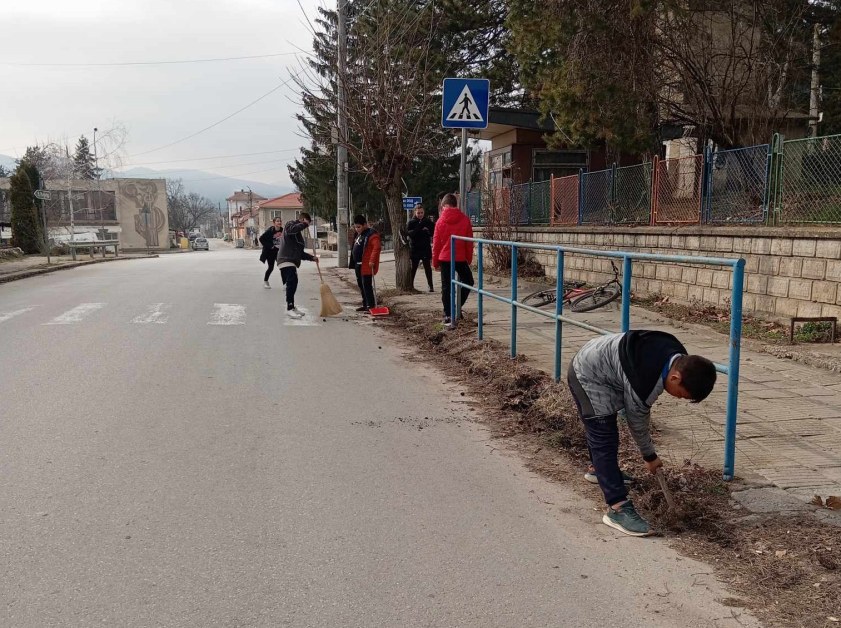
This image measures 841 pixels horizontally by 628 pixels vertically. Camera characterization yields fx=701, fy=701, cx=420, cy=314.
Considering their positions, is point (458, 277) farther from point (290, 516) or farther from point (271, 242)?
point (271, 242)

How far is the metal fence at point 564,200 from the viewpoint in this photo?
1496cm

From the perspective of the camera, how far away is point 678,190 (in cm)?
1119

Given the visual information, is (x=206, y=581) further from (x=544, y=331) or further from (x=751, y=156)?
(x=751, y=156)

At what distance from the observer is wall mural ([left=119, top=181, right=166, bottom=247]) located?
71.0 metres

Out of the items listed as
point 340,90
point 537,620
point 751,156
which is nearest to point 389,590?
point 537,620

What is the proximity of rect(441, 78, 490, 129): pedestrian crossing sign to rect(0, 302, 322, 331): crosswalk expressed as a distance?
3818 mm

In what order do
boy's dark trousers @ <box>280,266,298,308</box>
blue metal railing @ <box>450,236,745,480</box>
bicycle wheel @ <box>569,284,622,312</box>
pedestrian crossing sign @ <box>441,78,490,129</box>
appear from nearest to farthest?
blue metal railing @ <box>450,236,745,480</box> < pedestrian crossing sign @ <box>441,78,490,129</box> < bicycle wheel @ <box>569,284,622,312</box> < boy's dark trousers @ <box>280,266,298,308</box>

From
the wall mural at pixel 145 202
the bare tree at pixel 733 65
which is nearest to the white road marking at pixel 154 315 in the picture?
the bare tree at pixel 733 65

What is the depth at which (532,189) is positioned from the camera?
16.9 m

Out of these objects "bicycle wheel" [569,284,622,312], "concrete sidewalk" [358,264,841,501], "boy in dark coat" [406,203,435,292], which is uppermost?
"boy in dark coat" [406,203,435,292]

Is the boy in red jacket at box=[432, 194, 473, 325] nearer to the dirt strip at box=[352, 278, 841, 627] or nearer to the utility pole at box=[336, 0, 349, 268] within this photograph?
the dirt strip at box=[352, 278, 841, 627]

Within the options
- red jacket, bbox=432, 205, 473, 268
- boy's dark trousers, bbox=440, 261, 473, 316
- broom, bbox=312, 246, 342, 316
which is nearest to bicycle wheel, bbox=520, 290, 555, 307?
boy's dark trousers, bbox=440, 261, 473, 316

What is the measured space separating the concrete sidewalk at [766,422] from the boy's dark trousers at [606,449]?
907 mm

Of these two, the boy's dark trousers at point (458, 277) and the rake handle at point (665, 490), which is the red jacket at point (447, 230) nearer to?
the boy's dark trousers at point (458, 277)
